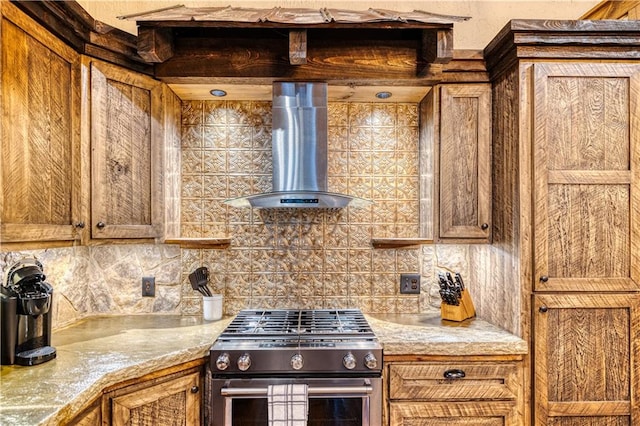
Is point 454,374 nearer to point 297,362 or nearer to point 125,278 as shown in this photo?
point 297,362

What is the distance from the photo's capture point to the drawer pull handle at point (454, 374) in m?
1.76

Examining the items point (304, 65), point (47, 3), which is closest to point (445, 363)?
point (304, 65)

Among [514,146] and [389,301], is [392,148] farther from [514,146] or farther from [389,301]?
[389,301]

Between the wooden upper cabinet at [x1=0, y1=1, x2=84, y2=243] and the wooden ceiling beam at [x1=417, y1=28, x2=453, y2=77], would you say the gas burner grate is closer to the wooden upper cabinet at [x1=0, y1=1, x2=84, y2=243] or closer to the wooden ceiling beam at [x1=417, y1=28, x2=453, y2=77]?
the wooden upper cabinet at [x1=0, y1=1, x2=84, y2=243]

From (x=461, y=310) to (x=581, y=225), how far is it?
2.32 ft

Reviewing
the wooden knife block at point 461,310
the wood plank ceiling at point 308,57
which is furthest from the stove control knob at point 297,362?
the wood plank ceiling at point 308,57

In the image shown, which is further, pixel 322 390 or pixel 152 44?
pixel 152 44

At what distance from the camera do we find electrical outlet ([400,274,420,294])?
94.0 inches

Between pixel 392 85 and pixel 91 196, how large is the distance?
1.53 meters

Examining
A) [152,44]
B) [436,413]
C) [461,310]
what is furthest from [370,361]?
[152,44]

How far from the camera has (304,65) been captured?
200 centimetres

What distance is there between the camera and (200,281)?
2.24 meters

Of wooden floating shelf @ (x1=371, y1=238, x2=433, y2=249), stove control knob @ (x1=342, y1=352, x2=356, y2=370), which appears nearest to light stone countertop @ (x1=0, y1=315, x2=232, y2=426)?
stove control knob @ (x1=342, y1=352, x2=356, y2=370)

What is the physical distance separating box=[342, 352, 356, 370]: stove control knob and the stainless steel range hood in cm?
73
